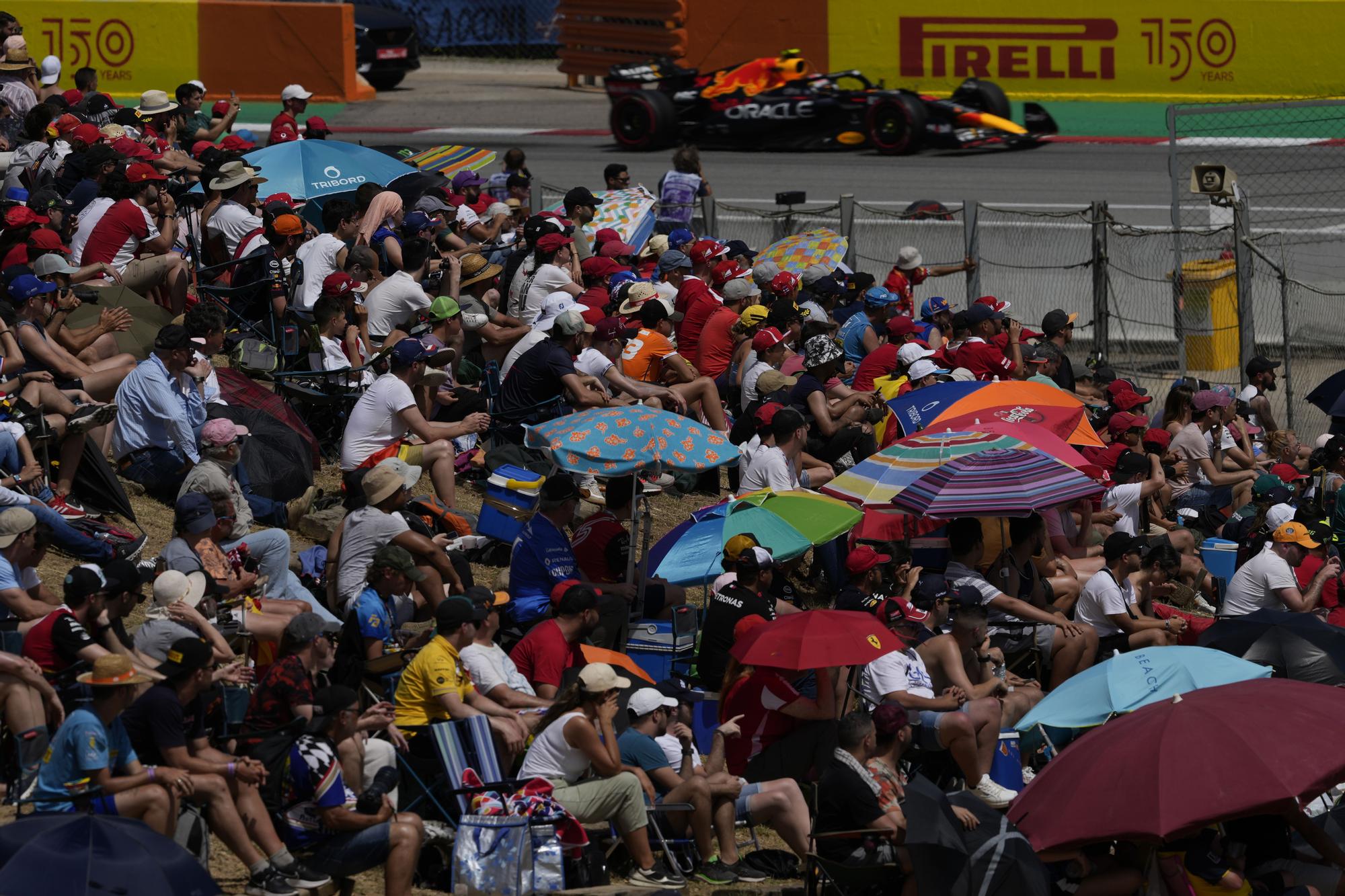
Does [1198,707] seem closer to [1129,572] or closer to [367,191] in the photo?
[1129,572]

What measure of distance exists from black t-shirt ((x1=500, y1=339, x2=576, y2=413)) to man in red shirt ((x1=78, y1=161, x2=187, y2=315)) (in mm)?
2790

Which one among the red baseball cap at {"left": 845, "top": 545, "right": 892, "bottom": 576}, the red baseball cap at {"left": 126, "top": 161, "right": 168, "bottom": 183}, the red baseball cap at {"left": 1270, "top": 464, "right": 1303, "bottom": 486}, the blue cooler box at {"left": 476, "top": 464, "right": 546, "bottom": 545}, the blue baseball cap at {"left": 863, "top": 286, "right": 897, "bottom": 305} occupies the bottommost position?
the red baseball cap at {"left": 845, "top": 545, "right": 892, "bottom": 576}

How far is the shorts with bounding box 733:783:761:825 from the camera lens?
343 inches

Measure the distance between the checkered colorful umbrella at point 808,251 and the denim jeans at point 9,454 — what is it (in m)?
8.34

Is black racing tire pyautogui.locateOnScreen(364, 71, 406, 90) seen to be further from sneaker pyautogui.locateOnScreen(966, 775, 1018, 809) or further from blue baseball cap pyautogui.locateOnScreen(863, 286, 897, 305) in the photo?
sneaker pyautogui.locateOnScreen(966, 775, 1018, 809)

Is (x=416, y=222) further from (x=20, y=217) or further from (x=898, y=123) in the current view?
(x=898, y=123)

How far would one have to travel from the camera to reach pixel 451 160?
1958 centimetres

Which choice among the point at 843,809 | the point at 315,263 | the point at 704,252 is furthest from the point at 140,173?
the point at 843,809

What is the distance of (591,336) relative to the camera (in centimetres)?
1338

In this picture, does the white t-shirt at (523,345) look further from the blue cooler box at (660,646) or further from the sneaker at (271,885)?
the sneaker at (271,885)

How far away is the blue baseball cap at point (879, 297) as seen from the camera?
15.4 m

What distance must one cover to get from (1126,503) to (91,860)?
28.0 feet

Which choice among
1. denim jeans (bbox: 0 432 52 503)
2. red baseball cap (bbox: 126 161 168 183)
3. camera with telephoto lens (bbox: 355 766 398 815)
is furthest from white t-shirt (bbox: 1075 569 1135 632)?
red baseball cap (bbox: 126 161 168 183)

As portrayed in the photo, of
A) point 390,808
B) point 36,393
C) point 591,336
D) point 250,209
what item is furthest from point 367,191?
point 390,808
